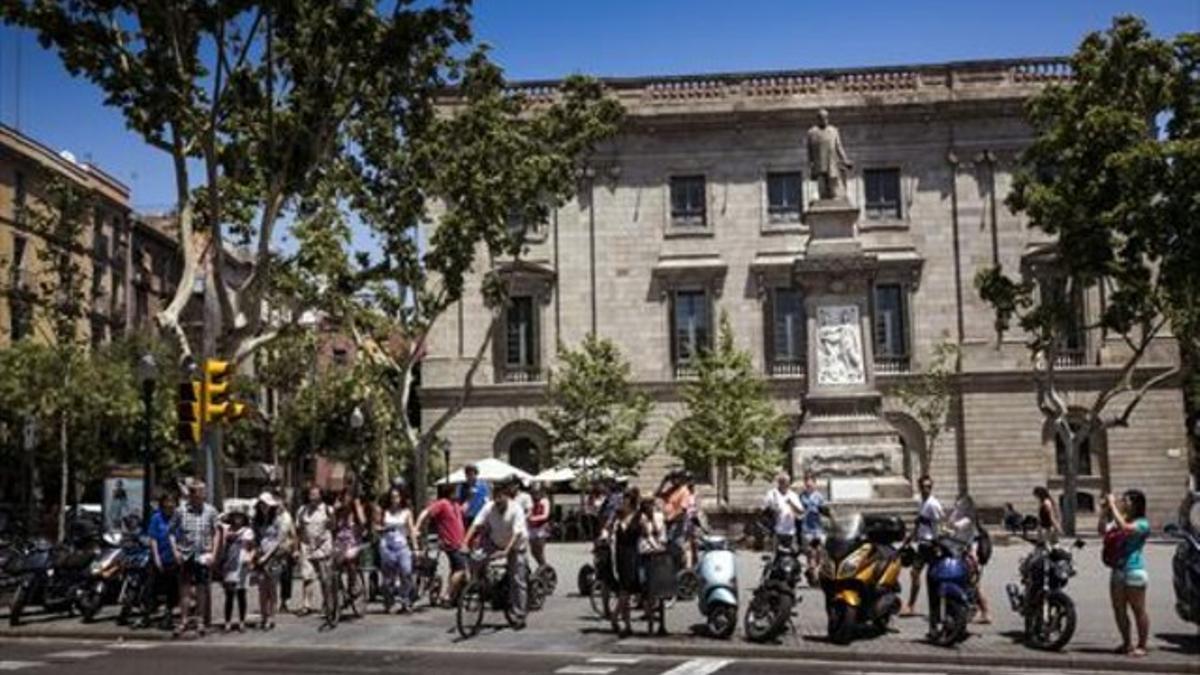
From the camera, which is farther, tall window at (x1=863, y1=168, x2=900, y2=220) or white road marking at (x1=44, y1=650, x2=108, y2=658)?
tall window at (x1=863, y1=168, x2=900, y2=220)

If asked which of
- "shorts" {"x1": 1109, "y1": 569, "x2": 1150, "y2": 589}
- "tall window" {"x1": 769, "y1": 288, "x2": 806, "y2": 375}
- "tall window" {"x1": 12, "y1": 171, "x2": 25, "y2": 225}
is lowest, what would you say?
"shorts" {"x1": 1109, "y1": 569, "x2": 1150, "y2": 589}

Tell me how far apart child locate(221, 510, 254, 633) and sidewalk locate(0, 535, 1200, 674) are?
603 mm

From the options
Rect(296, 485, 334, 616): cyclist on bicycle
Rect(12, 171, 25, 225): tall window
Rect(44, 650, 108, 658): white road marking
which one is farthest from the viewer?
Rect(12, 171, 25, 225): tall window

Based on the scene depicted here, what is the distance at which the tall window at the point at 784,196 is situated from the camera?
4794cm

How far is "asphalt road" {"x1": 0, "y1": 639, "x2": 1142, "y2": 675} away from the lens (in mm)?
13055

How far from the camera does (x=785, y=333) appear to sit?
155ft

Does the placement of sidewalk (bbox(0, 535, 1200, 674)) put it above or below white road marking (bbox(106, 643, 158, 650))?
above

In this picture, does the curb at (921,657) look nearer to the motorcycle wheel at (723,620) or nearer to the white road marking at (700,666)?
the white road marking at (700,666)

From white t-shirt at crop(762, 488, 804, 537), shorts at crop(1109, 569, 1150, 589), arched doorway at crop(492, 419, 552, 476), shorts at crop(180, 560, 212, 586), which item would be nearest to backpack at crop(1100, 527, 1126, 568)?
shorts at crop(1109, 569, 1150, 589)

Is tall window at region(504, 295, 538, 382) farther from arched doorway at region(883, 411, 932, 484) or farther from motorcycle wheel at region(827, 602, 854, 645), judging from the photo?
motorcycle wheel at region(827, 602, 854, 645)

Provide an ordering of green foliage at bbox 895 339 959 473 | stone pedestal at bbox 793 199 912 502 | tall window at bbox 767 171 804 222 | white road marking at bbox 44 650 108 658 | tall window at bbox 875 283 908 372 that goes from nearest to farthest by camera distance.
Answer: white road marking at bbox 44 650 108 658 < stone pedestal at bbox 793 199 912 502 < green foliage at bbox 895 339 959 473 < tall window at bbox 875 283 908 372 < tall window at bbox 767 171 804 222

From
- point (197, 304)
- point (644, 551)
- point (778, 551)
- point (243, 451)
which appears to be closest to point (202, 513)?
point (644, 551)

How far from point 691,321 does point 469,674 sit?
117ft

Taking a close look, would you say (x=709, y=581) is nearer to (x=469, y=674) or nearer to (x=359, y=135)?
(x=469, y=674)
